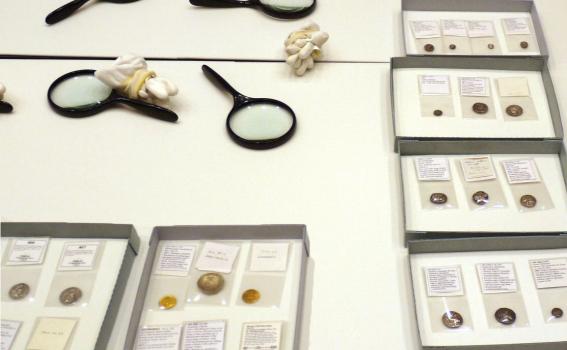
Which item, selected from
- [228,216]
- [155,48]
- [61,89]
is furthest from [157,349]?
[155,48]

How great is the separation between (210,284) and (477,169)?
0.55 meters

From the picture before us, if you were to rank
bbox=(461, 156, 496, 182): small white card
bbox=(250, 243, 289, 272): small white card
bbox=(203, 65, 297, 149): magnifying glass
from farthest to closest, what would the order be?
1. bbox=(203, 65, 297, 149): magnifying glass
2. bbox=(461, 156, 496, 182): small white card
3. bbox=(250, 243, 289, 272): small white card

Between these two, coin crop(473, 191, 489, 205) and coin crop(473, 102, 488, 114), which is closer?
coin crop(473, 191, 489, 205)

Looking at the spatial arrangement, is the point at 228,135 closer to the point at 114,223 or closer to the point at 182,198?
the point at 182,198

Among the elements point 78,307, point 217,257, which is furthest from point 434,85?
point 78,307

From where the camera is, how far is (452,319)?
928 mm

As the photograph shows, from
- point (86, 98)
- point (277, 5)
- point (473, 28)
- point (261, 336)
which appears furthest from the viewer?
point (277, 5)

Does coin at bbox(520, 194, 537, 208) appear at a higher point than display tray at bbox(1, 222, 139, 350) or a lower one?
higher

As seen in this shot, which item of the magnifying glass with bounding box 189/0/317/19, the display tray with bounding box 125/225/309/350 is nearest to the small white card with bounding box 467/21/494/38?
the magnifying glass with bounding box 189/0/317/19

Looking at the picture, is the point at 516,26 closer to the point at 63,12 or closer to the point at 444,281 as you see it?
the point at 444,281

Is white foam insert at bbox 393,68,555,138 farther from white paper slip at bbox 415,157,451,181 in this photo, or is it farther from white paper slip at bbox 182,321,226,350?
white paper slip at bbox 182,321,226,350

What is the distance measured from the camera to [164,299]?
3.19 feet

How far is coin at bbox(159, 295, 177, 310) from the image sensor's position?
96 cm

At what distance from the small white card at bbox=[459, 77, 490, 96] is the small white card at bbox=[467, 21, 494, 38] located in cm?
18
